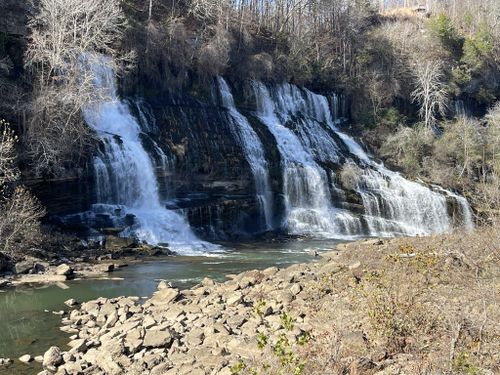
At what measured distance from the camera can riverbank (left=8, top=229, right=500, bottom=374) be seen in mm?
6535

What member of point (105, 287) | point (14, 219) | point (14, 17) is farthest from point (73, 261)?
point (14, 17)

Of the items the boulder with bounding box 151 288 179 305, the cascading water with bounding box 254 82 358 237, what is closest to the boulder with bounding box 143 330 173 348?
the boulder with bounding box 151 288 179 305

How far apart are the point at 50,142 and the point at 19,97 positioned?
2583 millimetres

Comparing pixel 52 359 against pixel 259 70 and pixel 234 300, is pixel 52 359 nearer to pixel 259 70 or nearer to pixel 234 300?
pixel 234 300

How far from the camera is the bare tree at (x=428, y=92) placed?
A: 141 feet

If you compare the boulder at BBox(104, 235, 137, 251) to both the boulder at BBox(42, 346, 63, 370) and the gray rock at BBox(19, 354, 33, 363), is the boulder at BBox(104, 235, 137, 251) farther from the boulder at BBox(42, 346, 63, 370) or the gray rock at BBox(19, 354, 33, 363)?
the boulder at BBox(42, 346, 63, 370)

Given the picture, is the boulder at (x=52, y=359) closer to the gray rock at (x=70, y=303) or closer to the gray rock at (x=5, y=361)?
the gray rock at (x=5, y=361)

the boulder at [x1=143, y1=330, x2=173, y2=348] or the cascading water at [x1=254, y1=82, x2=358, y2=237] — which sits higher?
the cascading water at [x1=254, y1=82, x2=358, y2=237]

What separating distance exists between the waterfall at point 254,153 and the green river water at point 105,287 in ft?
15.8

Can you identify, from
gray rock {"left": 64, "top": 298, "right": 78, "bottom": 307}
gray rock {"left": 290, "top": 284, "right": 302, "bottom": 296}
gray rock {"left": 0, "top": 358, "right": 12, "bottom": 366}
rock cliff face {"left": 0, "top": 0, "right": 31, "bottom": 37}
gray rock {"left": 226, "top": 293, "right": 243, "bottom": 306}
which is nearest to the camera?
gray rock {"left": 0, "top": 358, "right": 12, "bottom": 366}

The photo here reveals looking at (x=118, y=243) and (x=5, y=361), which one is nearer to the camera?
(x=5, y=361)

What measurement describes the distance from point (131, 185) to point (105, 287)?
1100 cm

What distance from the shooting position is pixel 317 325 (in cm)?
855

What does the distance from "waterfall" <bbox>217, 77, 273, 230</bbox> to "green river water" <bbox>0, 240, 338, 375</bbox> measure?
4.81 m
